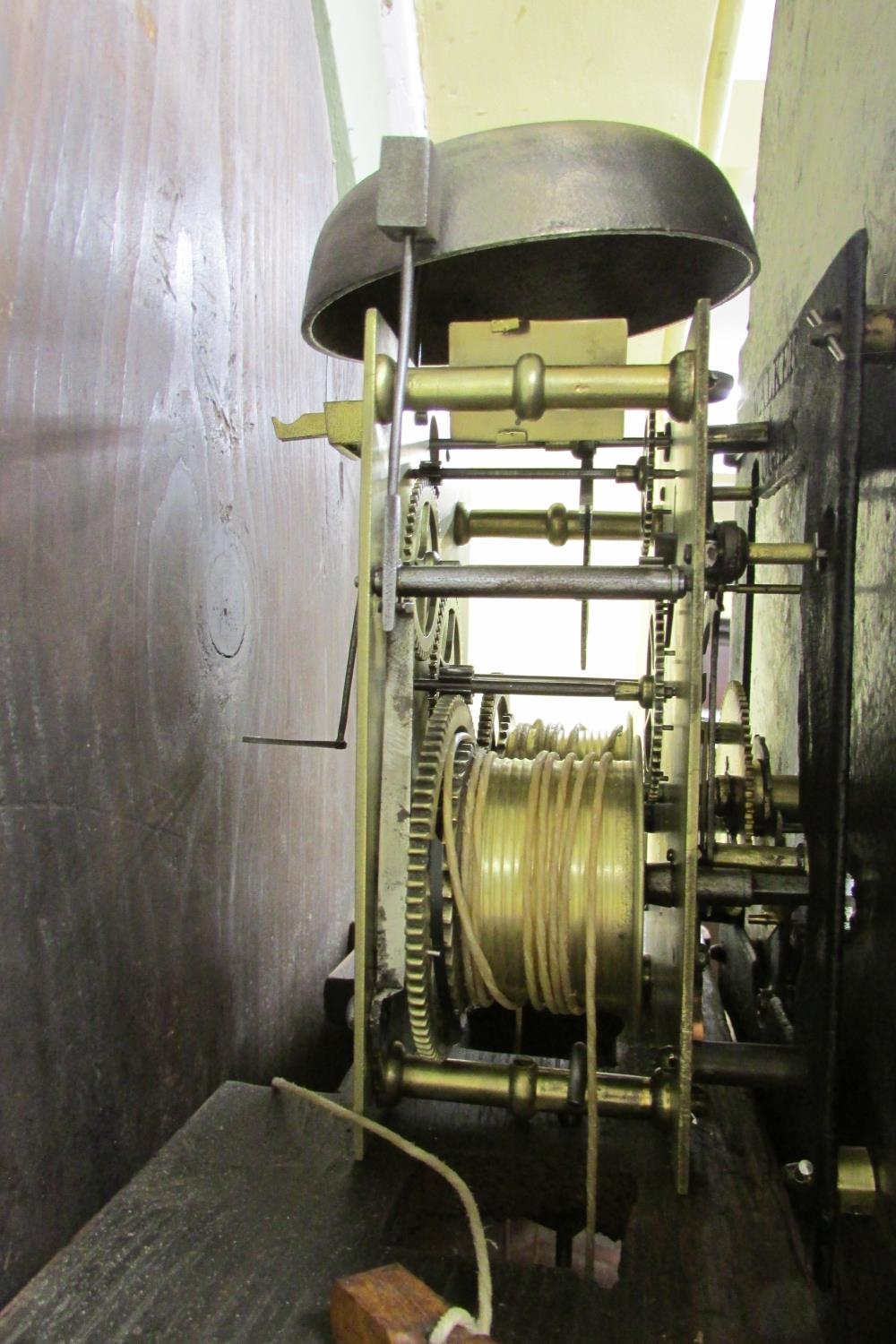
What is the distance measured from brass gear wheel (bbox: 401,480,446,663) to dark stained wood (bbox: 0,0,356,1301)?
25 centimetres

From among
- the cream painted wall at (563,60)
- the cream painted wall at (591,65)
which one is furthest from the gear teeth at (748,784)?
the cream painted wall at (563,60)

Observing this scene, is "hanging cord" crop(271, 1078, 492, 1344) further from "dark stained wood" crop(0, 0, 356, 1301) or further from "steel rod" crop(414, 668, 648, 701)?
"steel rod" crop(414, 668, 648, 701)

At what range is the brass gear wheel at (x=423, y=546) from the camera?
3.83 feet

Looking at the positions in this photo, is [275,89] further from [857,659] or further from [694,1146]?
[694,1146]

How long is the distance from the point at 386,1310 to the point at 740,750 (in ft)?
2.86

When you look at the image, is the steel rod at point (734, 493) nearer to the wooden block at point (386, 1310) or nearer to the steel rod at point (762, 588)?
the steel rod at point (762, 588)

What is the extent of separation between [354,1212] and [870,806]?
0.60m

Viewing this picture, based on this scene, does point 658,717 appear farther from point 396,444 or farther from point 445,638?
point 396,444

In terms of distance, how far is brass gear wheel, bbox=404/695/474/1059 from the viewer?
0.95 metres

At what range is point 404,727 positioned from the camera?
997 millimetres

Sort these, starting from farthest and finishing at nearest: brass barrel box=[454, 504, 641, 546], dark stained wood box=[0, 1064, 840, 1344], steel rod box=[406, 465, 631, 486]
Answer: brass barrel box=[454, 504, 641, 546], steel rod box=[406, 465, 631, 486], dark stained wood box=[0, 1064, 840, 1344]

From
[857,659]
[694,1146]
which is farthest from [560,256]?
[694,1146]

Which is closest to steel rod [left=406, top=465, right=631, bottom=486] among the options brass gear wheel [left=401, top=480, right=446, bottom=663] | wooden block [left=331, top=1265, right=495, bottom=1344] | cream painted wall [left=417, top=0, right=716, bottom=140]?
brass gear wheel [left=401, top=480, right=446, bottom=663]

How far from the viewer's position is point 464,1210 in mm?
940
